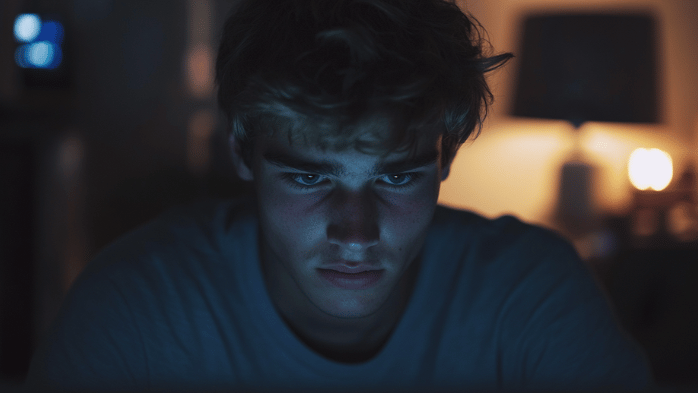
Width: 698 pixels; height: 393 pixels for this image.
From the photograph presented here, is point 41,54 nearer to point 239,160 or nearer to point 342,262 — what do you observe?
point 239,160

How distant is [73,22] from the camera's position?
114 inches

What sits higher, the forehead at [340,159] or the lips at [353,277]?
the forehead at [340,159]

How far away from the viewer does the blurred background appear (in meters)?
2.15

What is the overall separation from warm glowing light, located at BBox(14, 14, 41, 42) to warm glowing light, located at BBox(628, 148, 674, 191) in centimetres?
296

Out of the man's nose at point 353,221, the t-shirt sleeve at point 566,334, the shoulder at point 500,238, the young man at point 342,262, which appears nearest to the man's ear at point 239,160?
the young man at point 342,262

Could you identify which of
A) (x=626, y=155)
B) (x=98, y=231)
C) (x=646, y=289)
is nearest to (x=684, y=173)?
(x=626, y=155)

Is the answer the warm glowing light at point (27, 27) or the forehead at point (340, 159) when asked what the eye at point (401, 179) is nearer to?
the forehead at point (340, 159)

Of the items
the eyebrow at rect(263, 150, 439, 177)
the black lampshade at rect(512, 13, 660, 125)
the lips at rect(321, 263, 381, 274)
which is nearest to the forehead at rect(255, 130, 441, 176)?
the eyebrow at rect(263, 150, 439, 177)

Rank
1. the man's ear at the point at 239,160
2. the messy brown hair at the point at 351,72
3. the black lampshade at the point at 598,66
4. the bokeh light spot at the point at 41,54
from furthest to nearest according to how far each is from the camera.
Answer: the bokeh light spot at the point at 41,54
the black lampshade at the point at 598,66
the man's ear at the point at 239,160
the messy brown hair at the point at 351,72

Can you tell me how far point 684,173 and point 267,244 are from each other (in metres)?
2.25

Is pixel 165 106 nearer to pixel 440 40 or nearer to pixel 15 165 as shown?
pixel 15 165

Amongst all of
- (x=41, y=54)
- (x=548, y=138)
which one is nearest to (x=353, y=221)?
(x=548, y=138)

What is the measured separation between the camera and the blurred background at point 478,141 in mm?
2146

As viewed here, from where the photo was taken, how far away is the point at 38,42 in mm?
2699
